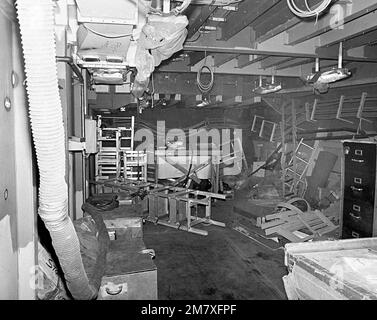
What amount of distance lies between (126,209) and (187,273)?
1.20 metres

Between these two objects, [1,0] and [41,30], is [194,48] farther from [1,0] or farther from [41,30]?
[41,30]

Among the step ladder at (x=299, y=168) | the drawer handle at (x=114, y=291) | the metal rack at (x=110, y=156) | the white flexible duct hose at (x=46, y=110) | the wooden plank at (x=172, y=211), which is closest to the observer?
the white flexible duct hose at (x=46, y=110)

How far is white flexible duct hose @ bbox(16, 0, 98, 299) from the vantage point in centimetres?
101

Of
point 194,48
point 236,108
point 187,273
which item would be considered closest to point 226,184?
point 236,108

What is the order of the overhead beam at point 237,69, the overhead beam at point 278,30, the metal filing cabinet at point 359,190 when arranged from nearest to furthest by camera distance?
the overhead beam at point 278,30, the metal filing cabinet at point 359,190, the overhead beam at point 237,69

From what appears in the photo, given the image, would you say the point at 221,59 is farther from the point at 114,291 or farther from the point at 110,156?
the point at 110,156

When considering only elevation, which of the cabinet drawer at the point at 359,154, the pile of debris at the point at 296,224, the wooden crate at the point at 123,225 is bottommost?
the pile of debris at the point at 296,224

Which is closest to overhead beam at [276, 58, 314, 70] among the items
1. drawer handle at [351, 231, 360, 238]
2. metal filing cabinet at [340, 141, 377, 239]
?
metal filing cabinet at [340, 141, 377, 239]

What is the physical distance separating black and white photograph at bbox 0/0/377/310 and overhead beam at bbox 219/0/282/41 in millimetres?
13

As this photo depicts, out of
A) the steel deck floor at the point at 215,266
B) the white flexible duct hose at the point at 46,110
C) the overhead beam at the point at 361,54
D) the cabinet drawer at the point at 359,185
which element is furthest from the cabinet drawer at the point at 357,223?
the white flexible duct hose at the point at 46,110

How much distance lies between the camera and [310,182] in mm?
7227

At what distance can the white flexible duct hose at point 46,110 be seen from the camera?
1.01 m

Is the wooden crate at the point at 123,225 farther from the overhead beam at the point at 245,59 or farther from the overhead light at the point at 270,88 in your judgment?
the overhead light at the point at 270,88

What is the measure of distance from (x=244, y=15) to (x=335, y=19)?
94cm
